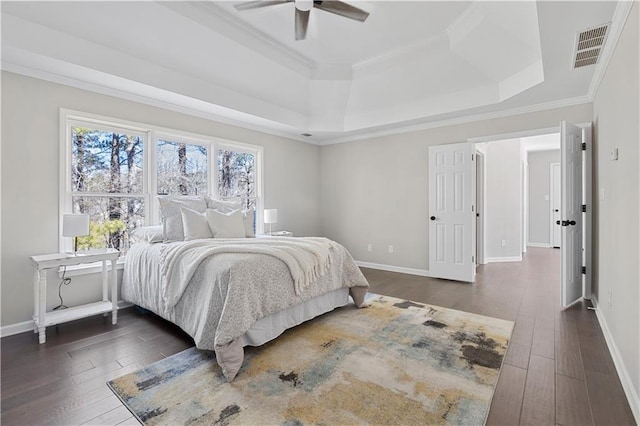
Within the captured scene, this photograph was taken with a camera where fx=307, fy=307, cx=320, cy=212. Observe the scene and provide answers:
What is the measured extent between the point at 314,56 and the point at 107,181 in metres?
2.99

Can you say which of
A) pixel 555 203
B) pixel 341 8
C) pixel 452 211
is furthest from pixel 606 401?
pixel 555 203

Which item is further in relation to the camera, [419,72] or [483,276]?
[483,276]

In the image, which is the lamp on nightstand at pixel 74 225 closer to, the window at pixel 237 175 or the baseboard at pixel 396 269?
the window at pixel 237 175

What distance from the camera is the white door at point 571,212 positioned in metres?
3.33

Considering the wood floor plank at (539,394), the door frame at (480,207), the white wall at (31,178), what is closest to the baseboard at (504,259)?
the door frame at (480,207)

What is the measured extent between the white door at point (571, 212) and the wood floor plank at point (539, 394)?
1526mm

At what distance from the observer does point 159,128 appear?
388cm

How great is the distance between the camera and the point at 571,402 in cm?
182

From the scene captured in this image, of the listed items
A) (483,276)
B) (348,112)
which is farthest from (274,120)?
(483,276)

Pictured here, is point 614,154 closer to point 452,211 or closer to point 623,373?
point 623,373

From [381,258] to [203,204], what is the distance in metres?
3.22

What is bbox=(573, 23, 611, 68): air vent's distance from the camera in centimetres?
238

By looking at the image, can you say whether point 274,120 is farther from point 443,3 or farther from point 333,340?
point 333,340

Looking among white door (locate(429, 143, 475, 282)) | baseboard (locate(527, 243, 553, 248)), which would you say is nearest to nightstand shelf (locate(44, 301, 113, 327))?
white door (locate(429, 143, 475, 282))
